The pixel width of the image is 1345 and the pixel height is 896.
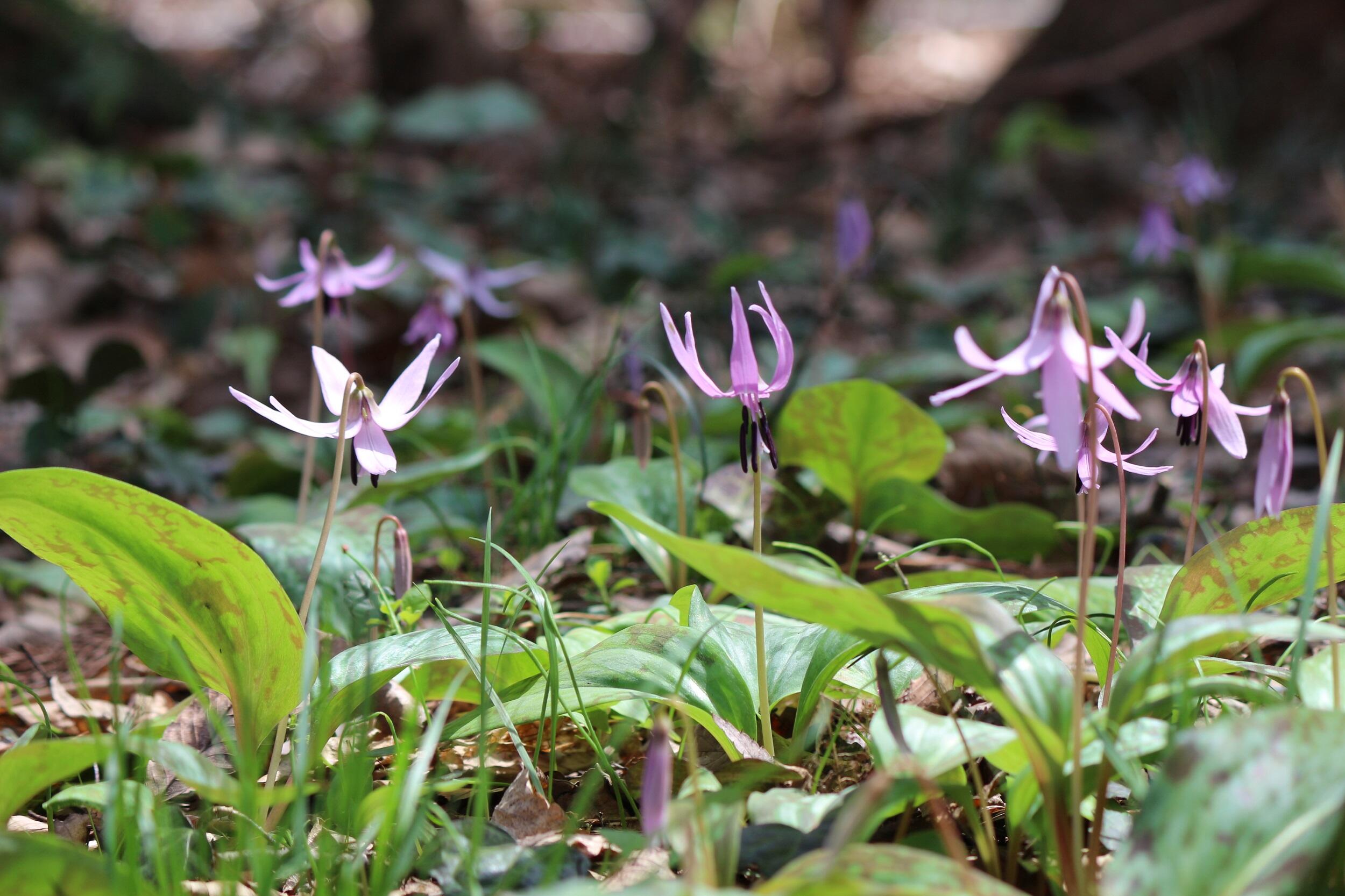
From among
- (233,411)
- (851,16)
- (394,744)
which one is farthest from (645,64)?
(394,744)

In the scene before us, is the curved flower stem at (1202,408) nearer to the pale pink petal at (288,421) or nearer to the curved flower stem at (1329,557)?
the curved flower stem at (1329,557)

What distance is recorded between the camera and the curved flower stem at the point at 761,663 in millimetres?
1070

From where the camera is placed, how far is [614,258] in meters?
3.95

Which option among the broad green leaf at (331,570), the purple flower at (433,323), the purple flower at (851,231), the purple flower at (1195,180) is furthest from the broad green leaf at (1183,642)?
the purple flower at (1195,180)

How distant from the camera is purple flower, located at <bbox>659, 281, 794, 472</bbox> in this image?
3.23ft

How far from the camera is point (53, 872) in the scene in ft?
2.67

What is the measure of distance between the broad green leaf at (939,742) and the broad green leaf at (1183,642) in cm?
10

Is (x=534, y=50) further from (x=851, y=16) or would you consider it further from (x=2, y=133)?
(x=2, y=133)

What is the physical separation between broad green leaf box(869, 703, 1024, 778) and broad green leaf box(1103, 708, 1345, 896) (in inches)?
6.2

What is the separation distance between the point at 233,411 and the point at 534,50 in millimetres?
7603

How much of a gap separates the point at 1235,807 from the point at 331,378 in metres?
0.95

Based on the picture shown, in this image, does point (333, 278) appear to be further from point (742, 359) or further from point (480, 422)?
point (742, 359)

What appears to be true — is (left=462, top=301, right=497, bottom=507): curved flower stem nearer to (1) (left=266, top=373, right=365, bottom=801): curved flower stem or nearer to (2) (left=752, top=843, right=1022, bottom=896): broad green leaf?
(1) (left=266, top=373, right=365, bottom=801): curved flower stem

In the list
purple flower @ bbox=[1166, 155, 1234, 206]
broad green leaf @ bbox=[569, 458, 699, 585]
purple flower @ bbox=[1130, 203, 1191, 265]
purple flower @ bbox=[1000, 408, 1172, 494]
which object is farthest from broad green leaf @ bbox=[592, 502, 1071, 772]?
purple flower @ bbox=[1166, 155, 1234, 206]
